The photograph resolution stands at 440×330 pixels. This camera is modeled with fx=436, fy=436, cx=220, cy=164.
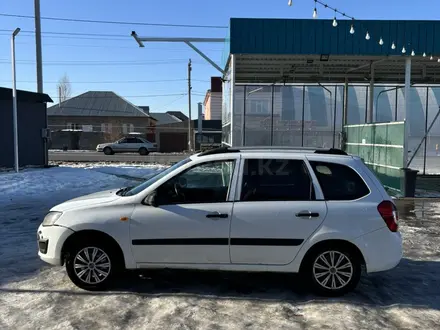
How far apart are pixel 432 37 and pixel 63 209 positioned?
440 inches

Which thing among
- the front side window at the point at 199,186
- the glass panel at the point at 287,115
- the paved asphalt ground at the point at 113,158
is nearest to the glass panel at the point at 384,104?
the glass panel at the point at 287,115

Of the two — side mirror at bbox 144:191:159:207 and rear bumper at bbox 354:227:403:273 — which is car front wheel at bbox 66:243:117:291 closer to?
side mirror at bbox 144:191:159:207

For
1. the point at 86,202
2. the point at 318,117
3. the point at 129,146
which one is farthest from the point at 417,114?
the point at 129,146

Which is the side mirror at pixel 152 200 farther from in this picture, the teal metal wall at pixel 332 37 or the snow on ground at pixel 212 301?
the teal metal wall at pixel 332 37

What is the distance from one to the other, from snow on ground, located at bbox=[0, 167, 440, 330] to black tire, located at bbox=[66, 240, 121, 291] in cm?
13

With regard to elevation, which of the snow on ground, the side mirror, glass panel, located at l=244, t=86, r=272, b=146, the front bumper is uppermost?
glass panel, located at l=244, t=86, r=272, b=146

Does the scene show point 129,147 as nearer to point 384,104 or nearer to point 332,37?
point 384,104

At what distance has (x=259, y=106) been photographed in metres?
18.6

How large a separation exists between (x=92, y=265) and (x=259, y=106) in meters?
14.5

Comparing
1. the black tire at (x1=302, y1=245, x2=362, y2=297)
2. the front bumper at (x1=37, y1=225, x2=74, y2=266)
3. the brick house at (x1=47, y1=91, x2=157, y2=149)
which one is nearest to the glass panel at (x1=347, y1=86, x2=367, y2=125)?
the black tire at (x1=302, y1=245, x2=362, y2=297)

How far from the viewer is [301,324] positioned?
163 inches

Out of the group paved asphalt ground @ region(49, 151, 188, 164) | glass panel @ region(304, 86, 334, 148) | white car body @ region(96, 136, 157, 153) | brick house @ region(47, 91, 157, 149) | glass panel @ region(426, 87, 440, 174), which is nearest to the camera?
glass panel @ region(304, 86, 334, 148)

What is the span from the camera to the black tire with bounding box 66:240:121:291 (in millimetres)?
4934

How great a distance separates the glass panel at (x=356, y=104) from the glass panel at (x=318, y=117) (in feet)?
2.74
